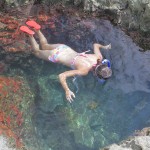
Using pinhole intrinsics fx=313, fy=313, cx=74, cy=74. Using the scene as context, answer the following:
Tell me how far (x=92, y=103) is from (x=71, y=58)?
124cm

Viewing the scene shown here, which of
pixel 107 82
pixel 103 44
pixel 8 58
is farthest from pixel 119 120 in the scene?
pixel 8 58

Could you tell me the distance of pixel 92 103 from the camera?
780cm

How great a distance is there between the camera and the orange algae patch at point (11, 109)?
646 centimetres

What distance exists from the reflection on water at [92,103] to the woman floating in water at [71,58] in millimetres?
331

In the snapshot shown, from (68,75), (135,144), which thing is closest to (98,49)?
(68,75)

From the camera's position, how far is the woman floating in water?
7.19m

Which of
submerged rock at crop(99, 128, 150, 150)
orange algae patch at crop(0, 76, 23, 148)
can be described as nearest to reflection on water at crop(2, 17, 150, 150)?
orange algae patch at crop(0, 76, 23, 148)

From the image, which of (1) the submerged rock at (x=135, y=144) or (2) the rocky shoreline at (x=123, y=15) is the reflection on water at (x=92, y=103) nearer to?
(2) the rocky shoreline at (x=123, y=15)

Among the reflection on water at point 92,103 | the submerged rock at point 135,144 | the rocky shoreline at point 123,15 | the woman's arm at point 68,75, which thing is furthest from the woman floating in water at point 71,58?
the submerged rock at point 135,144

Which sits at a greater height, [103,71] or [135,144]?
[103,71]

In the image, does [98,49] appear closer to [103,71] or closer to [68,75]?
[103,71]

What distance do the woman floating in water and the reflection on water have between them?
0.33 m

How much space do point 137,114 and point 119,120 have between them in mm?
466

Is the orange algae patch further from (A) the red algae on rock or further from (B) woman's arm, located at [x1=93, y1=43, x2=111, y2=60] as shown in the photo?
(B) woman's arm, located at [x1=93, y1=43, x2=111, y2=60]
